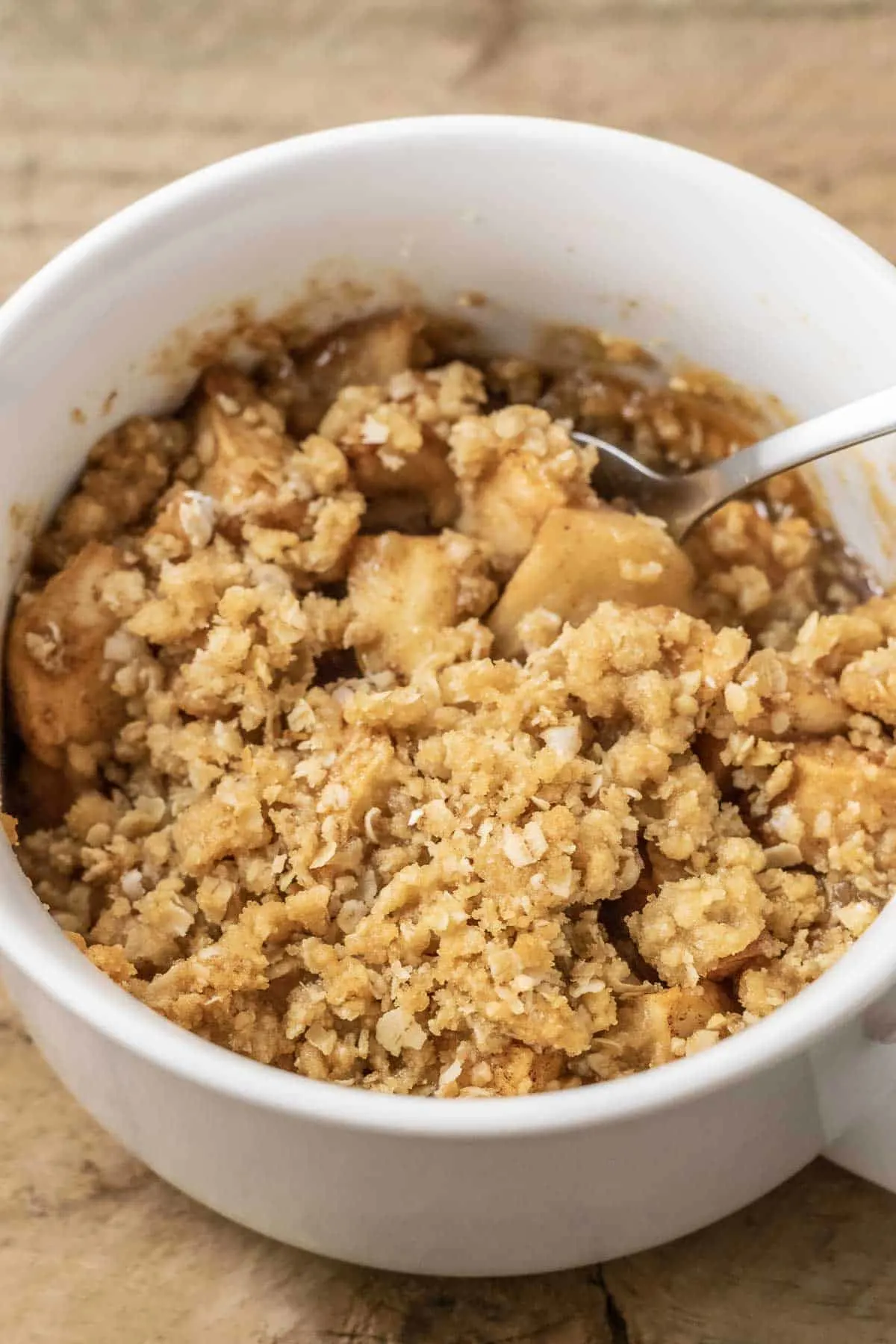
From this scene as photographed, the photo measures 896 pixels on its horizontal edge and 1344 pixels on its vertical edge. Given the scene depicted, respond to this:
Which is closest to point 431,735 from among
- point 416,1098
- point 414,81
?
point 416,1098

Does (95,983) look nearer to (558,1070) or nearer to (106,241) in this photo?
(558,1070)

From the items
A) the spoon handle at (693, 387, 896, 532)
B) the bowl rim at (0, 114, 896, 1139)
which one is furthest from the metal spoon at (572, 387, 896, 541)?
the bowl rim at (0, 114, 896, 1139)

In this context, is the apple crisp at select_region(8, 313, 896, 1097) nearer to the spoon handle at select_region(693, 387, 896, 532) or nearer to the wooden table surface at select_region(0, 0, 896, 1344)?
the spoon handle at select_region(693, 387, 896, 532)

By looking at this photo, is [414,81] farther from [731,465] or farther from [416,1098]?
[416,1098]

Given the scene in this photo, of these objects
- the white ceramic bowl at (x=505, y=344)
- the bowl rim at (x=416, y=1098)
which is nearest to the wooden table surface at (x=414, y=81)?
the white ceramic bowl at (x=505, y=344)

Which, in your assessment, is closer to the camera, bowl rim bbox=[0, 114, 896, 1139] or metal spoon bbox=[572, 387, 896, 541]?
bowl rim bbox=[0, 114, 896, 1139]

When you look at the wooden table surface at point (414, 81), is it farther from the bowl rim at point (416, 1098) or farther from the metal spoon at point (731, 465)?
the bowl rim at point (416, 1098)

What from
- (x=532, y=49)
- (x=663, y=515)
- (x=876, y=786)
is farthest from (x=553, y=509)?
(x=532, y=49)
